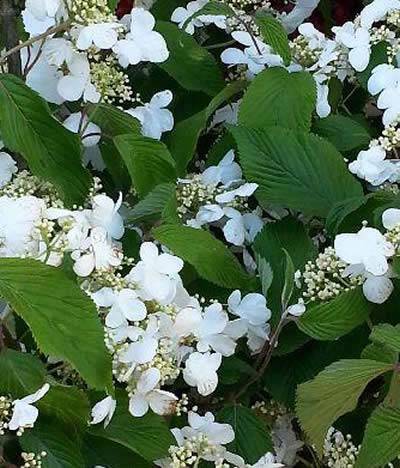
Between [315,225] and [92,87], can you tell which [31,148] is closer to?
[92,87]

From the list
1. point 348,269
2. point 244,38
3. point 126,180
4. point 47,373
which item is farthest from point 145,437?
point 244,38

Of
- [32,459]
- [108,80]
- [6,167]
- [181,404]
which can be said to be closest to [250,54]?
[108,80]

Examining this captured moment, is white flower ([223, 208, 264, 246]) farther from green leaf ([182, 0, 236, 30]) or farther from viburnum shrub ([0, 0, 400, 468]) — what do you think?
green leaf ([182, 0, 236, 30])

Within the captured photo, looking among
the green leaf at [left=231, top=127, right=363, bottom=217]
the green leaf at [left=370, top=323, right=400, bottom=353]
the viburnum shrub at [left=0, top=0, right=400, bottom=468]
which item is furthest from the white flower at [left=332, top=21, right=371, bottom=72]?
the green leaf at [left=370, top=323, right=400, bottom=353]

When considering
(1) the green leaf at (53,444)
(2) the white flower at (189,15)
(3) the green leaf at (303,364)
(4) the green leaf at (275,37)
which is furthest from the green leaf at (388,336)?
(2) the white flower at (189,15)

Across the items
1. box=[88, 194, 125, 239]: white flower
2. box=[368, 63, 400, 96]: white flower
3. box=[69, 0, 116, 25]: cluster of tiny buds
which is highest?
box=[69, 0, 116, 25]: cluster of tiny buds

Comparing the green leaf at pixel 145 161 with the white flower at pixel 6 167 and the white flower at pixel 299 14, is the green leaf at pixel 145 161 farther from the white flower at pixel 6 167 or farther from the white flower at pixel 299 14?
the white flower at pixel 299 14
